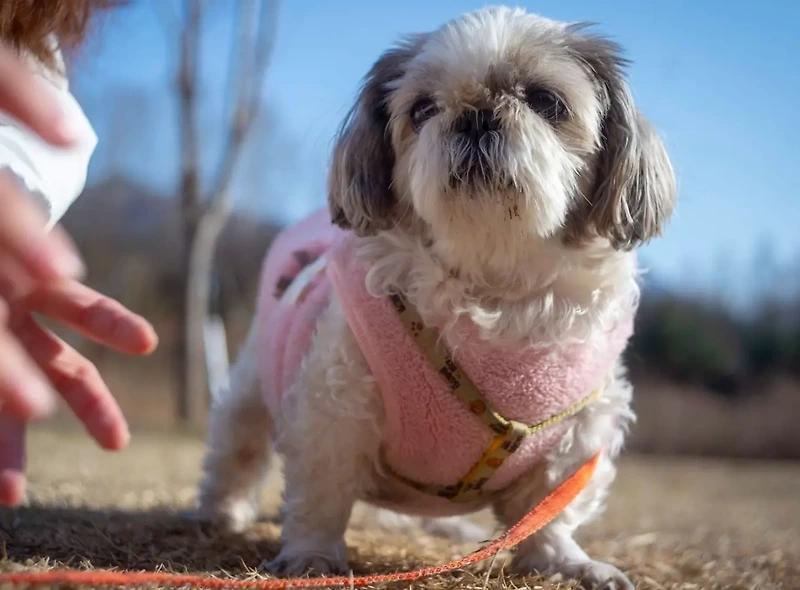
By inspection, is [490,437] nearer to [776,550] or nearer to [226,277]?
[776,550]

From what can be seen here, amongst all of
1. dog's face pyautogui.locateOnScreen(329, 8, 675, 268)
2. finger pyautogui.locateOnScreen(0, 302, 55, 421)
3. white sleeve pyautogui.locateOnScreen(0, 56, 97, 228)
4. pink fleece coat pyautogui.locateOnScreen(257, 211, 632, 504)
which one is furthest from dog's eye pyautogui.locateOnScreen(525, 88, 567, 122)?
finger pyautogui.locateOnScreen(0, 302, 55, 421)

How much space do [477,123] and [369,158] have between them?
0.37 m

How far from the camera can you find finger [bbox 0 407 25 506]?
1.22m

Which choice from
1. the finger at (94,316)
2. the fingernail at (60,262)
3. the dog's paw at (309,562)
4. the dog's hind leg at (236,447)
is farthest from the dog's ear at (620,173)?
the fingernail at (60,262)

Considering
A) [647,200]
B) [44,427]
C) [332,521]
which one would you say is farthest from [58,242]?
[44,427]

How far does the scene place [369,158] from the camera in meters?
2.09

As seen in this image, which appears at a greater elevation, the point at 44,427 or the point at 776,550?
the point at 776,550

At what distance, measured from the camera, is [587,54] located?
201cm

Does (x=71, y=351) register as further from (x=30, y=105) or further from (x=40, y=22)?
(x=40, y=22)

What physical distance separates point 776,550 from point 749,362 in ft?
30.7

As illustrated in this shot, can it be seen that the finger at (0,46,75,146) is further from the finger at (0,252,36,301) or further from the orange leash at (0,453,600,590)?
the orange leash at (0,453,600,590)

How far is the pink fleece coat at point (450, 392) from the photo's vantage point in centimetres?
187

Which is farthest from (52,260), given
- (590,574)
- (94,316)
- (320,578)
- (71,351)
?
(590,574)

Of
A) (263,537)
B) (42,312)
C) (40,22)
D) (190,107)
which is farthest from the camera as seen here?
(190,107)
